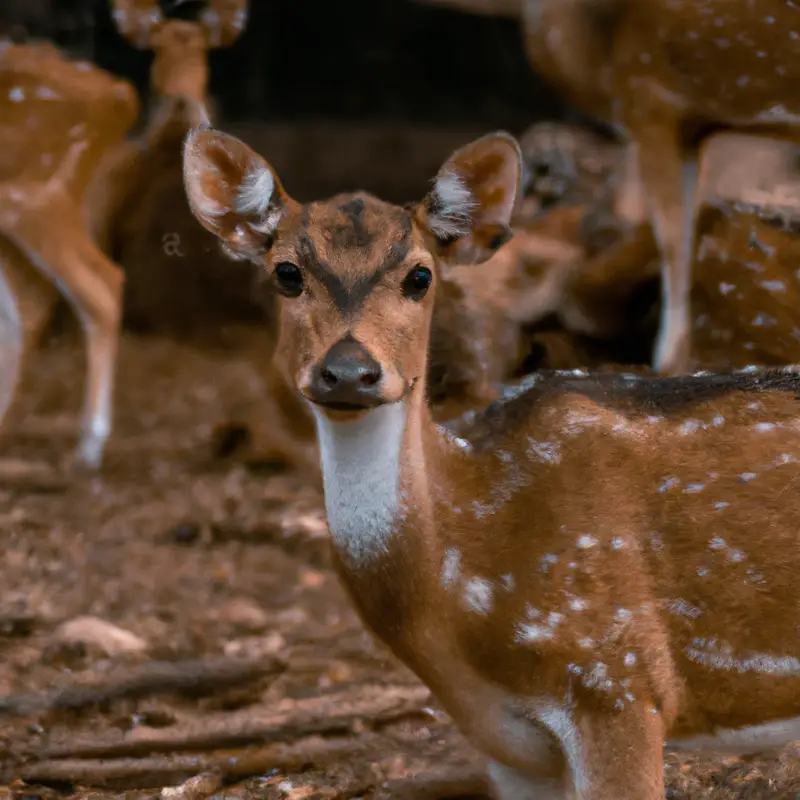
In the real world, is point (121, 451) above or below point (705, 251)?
below

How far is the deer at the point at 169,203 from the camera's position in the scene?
3.76 feet

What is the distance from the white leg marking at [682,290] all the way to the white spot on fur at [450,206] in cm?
49

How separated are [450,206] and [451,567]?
0.93 feet

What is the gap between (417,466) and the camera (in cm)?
73

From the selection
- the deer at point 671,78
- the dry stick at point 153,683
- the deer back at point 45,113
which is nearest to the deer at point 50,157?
the deer back at point 45,113

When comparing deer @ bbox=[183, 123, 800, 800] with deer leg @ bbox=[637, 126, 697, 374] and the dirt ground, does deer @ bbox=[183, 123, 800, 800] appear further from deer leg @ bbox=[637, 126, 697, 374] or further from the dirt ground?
deer leg @ bbox=[637, 126, 697, 374]

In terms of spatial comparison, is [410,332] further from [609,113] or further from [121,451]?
[121,451]

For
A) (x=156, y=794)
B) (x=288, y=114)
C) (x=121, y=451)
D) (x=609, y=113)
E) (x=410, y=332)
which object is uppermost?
(x=288, y=114)

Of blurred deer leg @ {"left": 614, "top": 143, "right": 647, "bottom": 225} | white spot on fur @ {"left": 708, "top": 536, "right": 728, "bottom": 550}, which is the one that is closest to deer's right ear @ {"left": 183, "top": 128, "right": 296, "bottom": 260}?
white spot on fur @ {"left": 708, "top": 536, "right": 728, "bottom": 550}

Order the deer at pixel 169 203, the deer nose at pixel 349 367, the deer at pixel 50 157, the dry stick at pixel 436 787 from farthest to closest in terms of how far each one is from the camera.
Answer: the deer at pixel 50 157 < the deer at pixel 169 203 < the dry stick at pixel 436 787 < the deer nose at pixel 349 367

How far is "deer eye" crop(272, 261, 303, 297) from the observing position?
0.70 metres

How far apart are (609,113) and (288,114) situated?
112cm

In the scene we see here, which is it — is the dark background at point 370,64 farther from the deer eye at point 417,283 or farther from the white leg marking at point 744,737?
the white leg marking at point 744,737

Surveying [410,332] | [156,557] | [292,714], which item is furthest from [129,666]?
[410,332]
